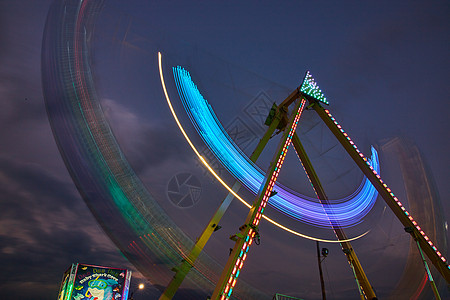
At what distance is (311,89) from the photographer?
15.0m

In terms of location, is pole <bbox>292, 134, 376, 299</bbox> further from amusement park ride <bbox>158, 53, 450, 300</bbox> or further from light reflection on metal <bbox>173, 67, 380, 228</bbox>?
light reflection on metal <bbox>173, 67, 380, 228</bbox>

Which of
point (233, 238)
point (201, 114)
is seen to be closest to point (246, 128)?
point (201, 114)

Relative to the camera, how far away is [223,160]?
1074cm

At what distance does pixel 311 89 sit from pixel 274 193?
7.93 meters

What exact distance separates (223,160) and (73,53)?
702cm

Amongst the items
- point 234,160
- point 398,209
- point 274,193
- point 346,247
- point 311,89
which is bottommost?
point 274,193

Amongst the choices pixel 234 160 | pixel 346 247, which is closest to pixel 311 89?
pixel 234 160

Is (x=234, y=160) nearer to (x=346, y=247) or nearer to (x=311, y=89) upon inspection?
(x=311, y=89)

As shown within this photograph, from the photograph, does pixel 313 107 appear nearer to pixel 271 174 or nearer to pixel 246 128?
pixel 246 128

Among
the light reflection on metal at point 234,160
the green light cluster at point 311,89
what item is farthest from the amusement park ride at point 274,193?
the light reflection on metal at point 234,160

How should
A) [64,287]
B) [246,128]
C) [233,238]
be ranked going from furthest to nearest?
1. [64,287]
2. [246,128]
3. [233,238]

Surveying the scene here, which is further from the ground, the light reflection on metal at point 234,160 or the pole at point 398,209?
the pole at point 398,209

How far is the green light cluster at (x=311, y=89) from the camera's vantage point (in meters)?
14.6

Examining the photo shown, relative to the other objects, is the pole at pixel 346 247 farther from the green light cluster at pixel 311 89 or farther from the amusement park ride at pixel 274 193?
the green light cluster at pixel 311 89
